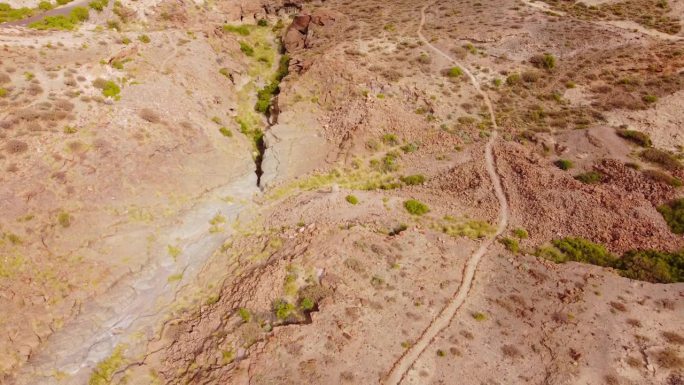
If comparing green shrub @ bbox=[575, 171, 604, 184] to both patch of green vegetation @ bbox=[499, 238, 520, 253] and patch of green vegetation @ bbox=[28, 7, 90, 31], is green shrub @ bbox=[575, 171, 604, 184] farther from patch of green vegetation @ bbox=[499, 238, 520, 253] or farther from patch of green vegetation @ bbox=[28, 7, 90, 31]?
patch of green vegetation @ bbox=[28, 7, 90, 31]

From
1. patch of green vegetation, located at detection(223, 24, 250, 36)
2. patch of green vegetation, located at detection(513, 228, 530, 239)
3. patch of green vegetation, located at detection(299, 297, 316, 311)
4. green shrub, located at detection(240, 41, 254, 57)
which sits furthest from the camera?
patch of green vegetation, located at detection(223, 24, 250, 36)

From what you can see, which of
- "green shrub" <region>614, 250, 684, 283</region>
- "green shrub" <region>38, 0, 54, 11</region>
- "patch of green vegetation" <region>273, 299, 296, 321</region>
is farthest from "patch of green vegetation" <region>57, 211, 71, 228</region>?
"green shrub" <region>614, 250, 684, 283</region>

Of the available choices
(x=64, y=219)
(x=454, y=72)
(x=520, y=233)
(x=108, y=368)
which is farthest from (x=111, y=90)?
(x=520, y=233)

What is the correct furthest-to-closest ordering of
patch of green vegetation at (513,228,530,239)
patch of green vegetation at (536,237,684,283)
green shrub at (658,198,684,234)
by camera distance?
patch of green vegetation at (513,228,530,239), green shrub at (658,198,684,234), patch of green vegetation at (536,237,684,283)

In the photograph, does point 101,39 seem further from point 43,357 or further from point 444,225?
point 444,225

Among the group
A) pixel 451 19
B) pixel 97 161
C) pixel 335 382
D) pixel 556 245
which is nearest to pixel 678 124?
pixel 556 245
